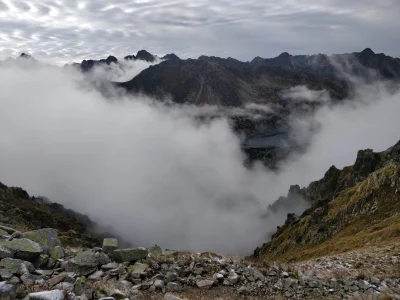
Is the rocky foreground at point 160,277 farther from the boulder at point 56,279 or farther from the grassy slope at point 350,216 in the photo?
the grassy slope at point 350,216

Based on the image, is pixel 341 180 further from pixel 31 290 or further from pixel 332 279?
pixel 31 290

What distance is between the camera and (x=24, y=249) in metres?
16.3

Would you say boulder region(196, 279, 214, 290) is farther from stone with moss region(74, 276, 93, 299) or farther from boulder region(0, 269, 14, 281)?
boulder region(0, 269, 14, 281)

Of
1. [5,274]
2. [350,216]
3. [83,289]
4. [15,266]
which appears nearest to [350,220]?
[350,216]

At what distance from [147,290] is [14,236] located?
1046 cm

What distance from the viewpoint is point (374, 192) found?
262 feet

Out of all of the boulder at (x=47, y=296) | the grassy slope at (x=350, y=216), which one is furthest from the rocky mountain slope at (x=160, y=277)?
the grassy slope at (x=350, y=216)

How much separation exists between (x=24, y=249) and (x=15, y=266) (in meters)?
1.78

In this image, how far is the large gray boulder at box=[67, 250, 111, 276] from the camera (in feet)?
52.0

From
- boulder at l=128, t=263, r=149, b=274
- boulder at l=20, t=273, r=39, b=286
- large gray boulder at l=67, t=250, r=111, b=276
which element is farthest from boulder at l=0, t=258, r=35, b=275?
boulder at l=128, t=263, r=149, b=274

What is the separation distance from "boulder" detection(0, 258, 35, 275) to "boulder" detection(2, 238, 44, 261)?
1.13 m

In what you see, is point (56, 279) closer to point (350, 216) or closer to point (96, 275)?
point (96, 275)

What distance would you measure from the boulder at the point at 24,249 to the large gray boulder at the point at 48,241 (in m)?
0.95

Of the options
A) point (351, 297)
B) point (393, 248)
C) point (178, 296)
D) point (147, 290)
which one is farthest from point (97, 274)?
point (393, 248)
